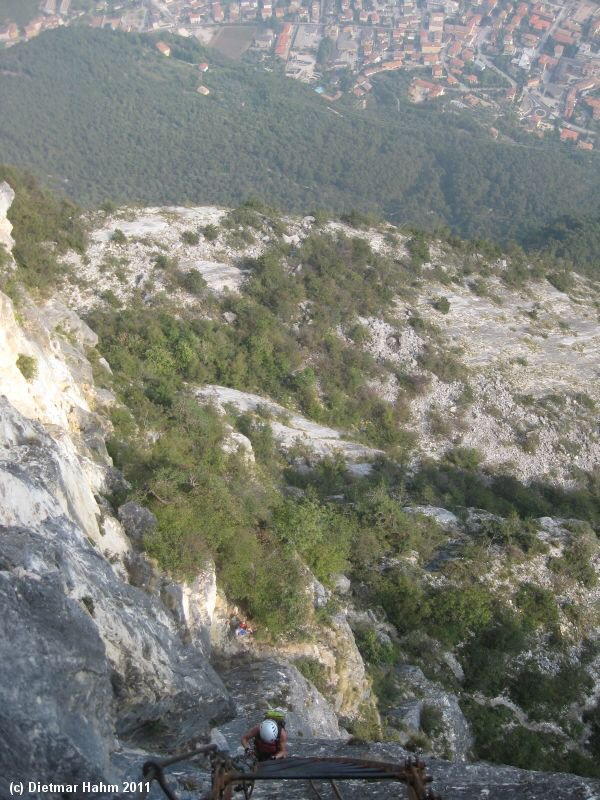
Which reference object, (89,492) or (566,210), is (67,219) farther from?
(566,210)

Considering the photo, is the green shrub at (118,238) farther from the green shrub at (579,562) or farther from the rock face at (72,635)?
the green shrub at (579,562)

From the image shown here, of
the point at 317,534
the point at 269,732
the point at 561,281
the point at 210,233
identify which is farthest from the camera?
the point at 561,281

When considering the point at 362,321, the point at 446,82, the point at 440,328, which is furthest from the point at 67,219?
the point at 446,82

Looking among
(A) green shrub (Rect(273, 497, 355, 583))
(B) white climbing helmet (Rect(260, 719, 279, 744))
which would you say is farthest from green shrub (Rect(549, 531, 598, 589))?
(B) white climbing helmet (Rect(260, 719, 279, 744))

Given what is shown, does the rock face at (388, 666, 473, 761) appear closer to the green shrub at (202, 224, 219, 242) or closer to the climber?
the climber

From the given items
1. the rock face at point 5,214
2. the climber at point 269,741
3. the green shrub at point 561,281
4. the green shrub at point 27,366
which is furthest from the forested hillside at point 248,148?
the climber at point 269,741

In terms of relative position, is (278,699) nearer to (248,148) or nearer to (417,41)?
(248,148)

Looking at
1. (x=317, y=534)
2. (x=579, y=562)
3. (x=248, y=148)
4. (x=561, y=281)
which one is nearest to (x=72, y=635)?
(x=317, y=534)
